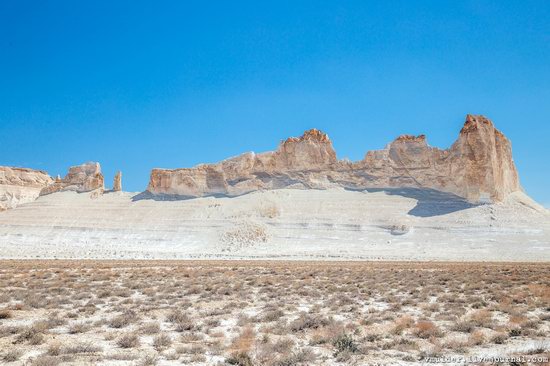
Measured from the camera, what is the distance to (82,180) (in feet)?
249

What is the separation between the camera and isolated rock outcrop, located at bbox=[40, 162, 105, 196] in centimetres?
7412

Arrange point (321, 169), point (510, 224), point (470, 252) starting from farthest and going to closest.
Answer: point (321, 169) → point (510, 224) → point (470, 252)

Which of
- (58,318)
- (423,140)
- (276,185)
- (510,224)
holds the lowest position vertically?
(58,318)

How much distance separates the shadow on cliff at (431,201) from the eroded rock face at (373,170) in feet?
3.10

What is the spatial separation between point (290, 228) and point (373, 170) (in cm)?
1592

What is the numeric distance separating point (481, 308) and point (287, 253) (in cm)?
3508

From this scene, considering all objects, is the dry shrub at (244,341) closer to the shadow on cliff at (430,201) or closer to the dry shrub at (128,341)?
the dry shrub at (128,341)

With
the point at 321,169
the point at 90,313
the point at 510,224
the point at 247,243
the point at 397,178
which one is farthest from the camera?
the point at 321,169

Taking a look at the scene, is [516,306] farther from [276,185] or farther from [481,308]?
[276,185]

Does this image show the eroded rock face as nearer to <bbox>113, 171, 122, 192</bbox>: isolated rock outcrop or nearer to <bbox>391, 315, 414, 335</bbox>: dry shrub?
<bbox>113, 171, 122, 192</bbox>: isolated rock outcrop

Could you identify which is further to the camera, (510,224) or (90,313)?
(510,224)

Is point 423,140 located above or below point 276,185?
above

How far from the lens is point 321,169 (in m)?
65.7

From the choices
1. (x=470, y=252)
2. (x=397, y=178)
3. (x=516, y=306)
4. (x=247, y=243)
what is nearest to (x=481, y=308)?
(x=516, y=306)
